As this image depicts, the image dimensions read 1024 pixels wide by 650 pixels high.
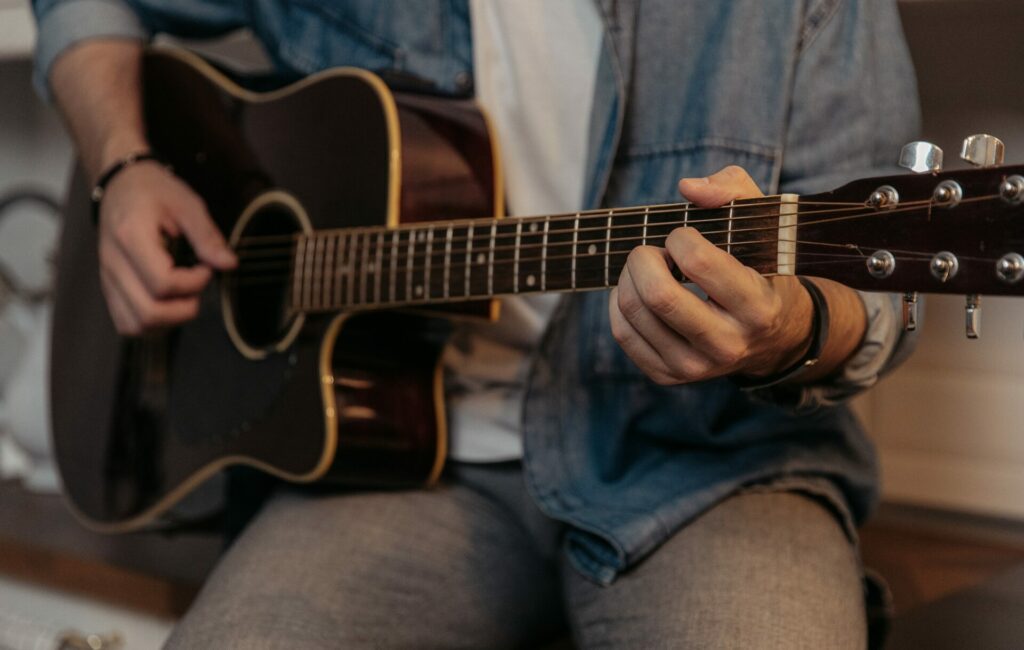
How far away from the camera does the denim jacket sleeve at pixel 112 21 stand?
3.85ft

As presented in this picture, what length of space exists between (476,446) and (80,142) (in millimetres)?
556

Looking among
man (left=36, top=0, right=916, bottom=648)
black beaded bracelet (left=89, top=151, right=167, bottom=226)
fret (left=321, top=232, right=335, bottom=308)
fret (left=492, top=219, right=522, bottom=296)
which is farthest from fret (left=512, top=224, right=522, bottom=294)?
black beaded bracelet (left=89, top=151, right=167, bottom=226)

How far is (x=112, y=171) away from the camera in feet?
3.57

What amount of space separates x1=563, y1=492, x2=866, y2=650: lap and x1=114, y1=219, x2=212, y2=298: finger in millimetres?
454

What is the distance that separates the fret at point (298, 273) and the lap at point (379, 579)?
0.60 feet

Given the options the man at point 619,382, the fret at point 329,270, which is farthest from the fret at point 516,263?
the fret at point 329,270

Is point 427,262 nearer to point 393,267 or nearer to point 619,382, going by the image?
point 393,267

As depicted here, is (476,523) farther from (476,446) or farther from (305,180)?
(305,180)

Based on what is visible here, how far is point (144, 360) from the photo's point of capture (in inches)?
45.4

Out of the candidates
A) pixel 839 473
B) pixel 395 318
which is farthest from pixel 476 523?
pixel 839 473

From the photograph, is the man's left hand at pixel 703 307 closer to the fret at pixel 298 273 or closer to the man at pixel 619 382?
the man at pixel 619 382

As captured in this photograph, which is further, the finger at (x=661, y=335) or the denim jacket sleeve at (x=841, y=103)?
the denim jacket sleeve at (x=841, y=103)

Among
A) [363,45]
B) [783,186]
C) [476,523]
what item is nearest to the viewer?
[783,186]

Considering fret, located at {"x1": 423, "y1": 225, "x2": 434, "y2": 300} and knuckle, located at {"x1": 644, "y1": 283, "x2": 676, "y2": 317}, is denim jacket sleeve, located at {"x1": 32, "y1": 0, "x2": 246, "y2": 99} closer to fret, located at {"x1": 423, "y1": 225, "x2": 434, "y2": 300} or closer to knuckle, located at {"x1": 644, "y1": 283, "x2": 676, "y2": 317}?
fret, located at {"x1": 423, "y1": 225, "x2": 434, "y2": 300}
